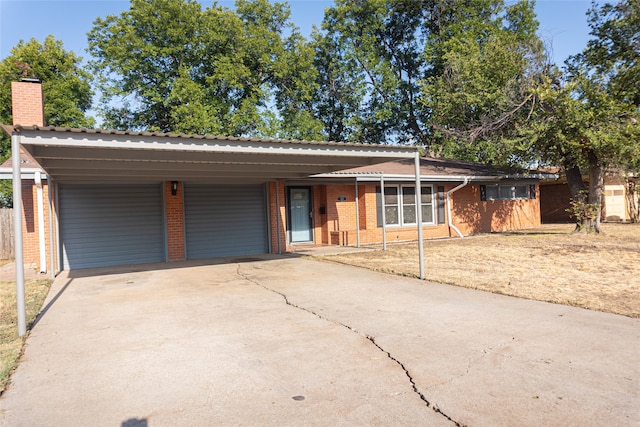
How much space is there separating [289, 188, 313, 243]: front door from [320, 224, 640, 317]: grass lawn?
2.93 metres

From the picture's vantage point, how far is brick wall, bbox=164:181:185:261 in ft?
42.5

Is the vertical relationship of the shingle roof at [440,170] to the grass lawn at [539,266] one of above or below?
above

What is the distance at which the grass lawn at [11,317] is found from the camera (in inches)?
172

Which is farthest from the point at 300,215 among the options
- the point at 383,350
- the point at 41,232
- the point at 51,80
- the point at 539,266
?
the point at 51,80

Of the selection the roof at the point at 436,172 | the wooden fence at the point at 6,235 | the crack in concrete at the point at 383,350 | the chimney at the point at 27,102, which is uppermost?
the chimney at the point at 27,102

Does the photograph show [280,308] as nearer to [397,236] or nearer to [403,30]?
[397,236]

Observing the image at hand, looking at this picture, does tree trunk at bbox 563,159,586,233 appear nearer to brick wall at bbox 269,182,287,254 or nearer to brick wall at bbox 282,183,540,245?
brick wall at bbox 282,183,540,245

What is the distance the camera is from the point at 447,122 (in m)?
20.5

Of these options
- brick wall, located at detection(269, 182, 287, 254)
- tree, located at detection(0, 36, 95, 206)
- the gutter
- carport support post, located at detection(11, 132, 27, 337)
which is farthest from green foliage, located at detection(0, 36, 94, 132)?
carport support post, located at detection(11, 132, 27, 337)

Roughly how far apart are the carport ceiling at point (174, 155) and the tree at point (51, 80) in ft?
59.4

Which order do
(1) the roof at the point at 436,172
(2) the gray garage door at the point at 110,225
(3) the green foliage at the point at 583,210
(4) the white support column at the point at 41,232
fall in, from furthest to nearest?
(3) the green foliage at the point at 583,210
(1) the roof at the point at 436,172
(2) the gray garage door at the point at 110,225
(4) the white support column at the point at 41,232

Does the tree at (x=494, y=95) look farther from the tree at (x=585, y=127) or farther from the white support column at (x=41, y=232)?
the white support column at (x=41, y=232)

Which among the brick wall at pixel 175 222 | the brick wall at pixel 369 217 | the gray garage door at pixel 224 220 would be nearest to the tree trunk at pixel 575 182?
the brick wall at pixel 369 217

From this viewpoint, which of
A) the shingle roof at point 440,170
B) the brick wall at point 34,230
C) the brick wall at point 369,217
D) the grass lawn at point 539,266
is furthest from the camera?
the shingle roof at point 440,170
